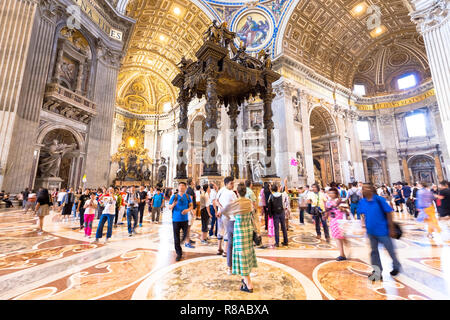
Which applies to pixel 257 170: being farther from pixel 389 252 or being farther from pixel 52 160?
pixel 389 252

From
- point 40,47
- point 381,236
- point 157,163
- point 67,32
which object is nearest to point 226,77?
point 381,236

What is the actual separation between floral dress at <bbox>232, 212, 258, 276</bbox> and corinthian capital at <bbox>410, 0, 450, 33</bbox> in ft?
43.7

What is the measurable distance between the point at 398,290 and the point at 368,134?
24.9 meters

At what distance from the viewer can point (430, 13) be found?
8.81 m

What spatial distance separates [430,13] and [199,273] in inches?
565

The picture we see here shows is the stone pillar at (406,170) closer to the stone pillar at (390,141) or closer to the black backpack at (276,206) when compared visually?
the stone pillar at (390,141)

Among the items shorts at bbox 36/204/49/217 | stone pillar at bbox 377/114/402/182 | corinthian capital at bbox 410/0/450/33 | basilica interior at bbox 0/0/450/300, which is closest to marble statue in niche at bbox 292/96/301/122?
basilica interior at bbox 0/0/450/300

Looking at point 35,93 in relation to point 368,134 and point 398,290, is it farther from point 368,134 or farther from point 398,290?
point 368,134

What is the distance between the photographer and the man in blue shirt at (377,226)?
2.26 m

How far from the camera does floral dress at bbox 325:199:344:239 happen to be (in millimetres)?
3080

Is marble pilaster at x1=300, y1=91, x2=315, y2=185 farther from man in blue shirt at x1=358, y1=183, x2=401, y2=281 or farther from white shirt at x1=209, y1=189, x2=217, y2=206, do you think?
man in blue shirt at x1=358, y1=183, x2=401, y2=281

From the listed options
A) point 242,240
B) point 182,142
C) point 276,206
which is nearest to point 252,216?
point 242,240

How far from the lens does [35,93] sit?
928cm

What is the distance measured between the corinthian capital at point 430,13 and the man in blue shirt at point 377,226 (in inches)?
471
